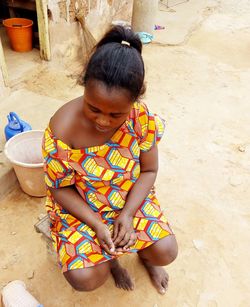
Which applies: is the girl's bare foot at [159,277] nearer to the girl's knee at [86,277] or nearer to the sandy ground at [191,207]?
the sandy ground at [191,207]

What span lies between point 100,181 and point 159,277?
0.72 metres

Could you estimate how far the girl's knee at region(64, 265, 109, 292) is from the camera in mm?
1299

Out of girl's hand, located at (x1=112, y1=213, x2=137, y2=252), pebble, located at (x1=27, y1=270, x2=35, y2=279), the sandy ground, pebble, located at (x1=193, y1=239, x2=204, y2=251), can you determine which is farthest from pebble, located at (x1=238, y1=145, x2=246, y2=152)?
pebble, located at (x1=27, y1=270, x2=35, y2=279)

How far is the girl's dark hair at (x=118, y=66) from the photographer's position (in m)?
1.07

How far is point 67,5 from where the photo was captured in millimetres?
3293

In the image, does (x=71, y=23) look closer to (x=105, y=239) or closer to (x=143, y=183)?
(x=143, y=183)

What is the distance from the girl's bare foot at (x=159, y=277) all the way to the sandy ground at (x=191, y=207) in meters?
0.04

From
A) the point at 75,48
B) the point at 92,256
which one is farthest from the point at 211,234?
the point at 75,48

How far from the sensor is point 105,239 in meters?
1.33

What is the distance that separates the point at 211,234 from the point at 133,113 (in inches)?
43.4

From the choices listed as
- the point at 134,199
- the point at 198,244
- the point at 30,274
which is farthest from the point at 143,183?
the point at 30,274

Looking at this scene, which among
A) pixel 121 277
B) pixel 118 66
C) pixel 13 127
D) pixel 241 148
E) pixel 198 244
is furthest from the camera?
pixel 241 148

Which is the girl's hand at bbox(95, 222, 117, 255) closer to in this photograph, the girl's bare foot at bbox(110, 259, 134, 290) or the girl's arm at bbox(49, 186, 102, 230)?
the girl's arm at bbox(49, 186, 102, 230)

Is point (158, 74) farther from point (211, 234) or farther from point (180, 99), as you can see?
point (211, 234)
